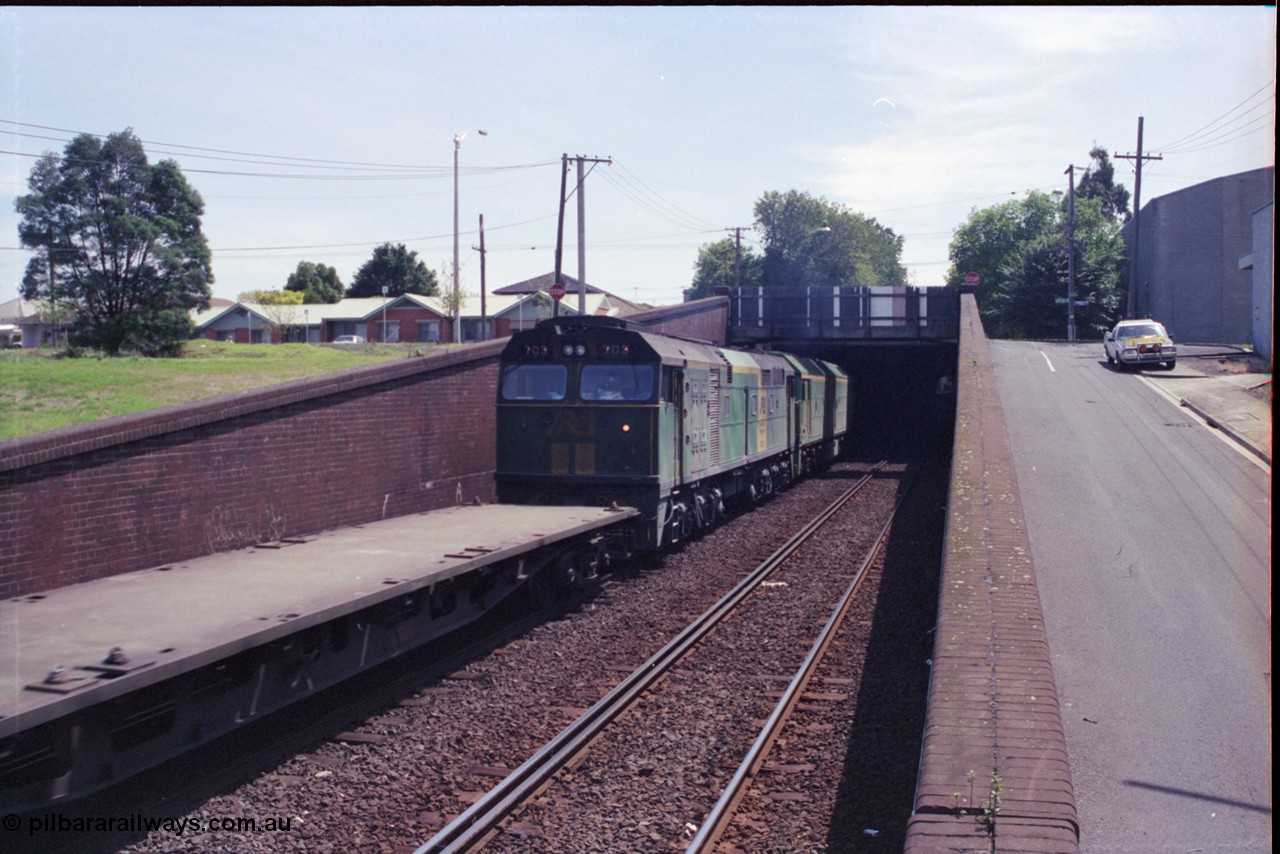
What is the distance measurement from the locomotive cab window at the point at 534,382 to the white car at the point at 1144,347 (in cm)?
2369

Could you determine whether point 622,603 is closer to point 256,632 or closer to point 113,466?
point 113,466

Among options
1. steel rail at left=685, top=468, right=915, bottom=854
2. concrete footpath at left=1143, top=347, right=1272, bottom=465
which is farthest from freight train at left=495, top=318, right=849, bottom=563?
concrete footpath at left=1143, top=347, right=1272, bottom=465

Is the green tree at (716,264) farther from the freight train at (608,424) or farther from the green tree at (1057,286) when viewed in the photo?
the freight train at (608,424)

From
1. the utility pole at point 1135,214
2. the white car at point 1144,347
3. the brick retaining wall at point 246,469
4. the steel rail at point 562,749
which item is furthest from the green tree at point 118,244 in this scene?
the utility pole at point 1135,214

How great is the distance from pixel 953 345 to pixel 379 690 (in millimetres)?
29830

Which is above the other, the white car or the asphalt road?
the white car

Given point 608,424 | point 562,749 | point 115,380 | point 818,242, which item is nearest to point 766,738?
point 562,749

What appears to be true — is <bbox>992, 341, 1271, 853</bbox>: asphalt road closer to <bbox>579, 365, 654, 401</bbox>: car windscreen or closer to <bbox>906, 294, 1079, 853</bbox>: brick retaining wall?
<bbox>906, 294, 1079, 853</bbox>: brick retaining wall

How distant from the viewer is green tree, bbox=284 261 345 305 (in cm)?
7738

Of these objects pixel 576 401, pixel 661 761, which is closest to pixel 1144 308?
pixel 576 401

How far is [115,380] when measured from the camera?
19.4 metres

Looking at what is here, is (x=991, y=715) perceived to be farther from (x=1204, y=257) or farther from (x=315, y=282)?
(x=315, y=282)

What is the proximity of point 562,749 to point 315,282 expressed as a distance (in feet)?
255

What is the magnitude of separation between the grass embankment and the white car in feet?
74.0
